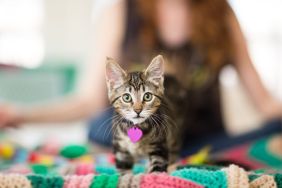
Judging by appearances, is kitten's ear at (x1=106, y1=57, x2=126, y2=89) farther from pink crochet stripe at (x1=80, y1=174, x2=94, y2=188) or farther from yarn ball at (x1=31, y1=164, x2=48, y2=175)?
yarn ball at (x1=31, y1=164, x2=48, y2=175)

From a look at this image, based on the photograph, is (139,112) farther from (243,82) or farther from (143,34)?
(243,82)

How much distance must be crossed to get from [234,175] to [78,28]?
215 cm

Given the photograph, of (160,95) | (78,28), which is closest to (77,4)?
(78,28)

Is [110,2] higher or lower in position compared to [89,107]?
higher

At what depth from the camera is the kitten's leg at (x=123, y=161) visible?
0.50 metres

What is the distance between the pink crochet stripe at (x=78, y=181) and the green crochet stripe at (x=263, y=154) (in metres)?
0.52

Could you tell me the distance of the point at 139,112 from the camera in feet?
1.44

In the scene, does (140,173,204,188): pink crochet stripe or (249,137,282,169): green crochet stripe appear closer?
(140,173,204,188): pink crochet stripe

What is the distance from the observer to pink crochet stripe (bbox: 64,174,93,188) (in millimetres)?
445

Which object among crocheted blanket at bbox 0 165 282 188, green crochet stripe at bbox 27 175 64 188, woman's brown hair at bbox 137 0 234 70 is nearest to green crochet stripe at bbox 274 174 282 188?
crocheted blanket at bbox 0 165 282 188

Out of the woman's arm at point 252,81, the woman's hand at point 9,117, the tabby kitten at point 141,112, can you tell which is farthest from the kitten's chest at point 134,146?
the woman's arm at point 252,81

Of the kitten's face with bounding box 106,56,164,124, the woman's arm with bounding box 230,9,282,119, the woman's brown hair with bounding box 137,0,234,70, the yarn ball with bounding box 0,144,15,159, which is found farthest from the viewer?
the woman's arm with bounding box 230,9,282,119

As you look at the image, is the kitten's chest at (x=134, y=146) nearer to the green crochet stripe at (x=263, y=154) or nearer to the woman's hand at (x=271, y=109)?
the green crochet stripe at (x=263, y=154)

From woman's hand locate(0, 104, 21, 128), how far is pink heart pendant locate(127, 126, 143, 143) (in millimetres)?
457
